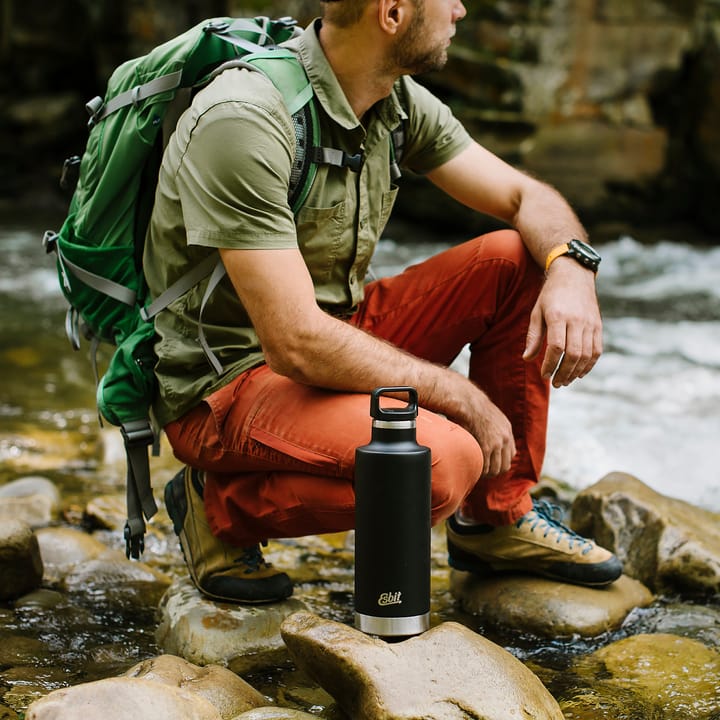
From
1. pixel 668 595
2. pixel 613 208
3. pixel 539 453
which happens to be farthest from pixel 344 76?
pixel 613 208

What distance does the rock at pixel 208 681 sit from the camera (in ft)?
7.94

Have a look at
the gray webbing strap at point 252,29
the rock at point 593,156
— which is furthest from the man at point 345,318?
the rock at point 593,156

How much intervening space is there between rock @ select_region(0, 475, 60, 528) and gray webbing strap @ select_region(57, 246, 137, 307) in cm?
115

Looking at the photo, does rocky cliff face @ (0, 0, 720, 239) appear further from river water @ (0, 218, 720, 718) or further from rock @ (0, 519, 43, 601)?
rock @ (0, 519, 43, 601)

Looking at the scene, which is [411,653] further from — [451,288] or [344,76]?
[344,76]

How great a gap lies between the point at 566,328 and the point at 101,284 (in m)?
1.32

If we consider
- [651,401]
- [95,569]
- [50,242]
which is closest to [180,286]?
[50,242]

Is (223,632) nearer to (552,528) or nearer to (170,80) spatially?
(552,528)

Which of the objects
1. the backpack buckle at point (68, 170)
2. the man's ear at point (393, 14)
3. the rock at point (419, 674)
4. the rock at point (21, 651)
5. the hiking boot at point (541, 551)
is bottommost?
the rock at point (21, 651)

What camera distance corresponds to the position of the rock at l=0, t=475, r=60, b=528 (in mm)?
3911

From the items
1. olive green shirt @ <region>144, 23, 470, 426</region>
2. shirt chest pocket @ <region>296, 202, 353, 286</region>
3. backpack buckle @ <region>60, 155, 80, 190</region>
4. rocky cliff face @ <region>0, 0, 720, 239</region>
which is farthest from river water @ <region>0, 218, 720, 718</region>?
rocky cliff face @ <region>0, 0, 720, 239</region>

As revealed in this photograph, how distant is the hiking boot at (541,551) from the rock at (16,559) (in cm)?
132

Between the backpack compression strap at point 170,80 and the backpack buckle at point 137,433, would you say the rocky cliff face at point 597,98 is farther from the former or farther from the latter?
the backpack buckle at point 137,433

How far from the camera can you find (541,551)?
3.22 meters
